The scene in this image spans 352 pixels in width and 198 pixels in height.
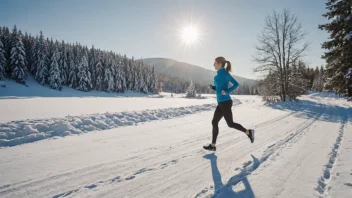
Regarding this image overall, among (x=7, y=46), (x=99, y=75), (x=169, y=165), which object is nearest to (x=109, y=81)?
(x=99, y=75)

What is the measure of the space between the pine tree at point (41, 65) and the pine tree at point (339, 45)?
193ft

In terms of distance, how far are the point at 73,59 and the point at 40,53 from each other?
28.6 ft

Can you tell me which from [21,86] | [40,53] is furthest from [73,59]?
[21,86]

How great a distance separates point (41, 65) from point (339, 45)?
61031 mm

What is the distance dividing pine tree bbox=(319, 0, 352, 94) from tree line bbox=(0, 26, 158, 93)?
5557cm

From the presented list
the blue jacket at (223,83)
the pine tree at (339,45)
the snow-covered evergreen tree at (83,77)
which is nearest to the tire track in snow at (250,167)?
the blue jacket at (223,83)

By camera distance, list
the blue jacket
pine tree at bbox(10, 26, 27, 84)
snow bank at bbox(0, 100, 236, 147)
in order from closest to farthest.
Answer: the blue jacket
snow bank at bbox(0, 100, 236, 147)
pine tree at bbox(10, 26, 27, 84)

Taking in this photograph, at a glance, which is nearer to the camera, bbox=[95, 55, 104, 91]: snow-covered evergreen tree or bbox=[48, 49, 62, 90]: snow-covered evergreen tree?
bbox=[48, 49, 62, 90]: snow-covered evergreen tree

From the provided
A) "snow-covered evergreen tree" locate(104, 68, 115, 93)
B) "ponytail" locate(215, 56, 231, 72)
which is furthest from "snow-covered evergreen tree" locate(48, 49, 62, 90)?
"ponytail" locate(215, 56, 231, 72)

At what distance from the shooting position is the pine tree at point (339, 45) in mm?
19047

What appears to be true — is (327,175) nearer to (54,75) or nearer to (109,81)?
(54,75)

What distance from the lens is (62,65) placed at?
6091 centimetres

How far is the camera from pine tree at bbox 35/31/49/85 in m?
55.6

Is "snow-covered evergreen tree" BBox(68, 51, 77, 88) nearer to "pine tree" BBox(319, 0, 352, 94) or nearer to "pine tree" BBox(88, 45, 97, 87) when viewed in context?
"pine tree" BBox(88, 45, 97, 87)
